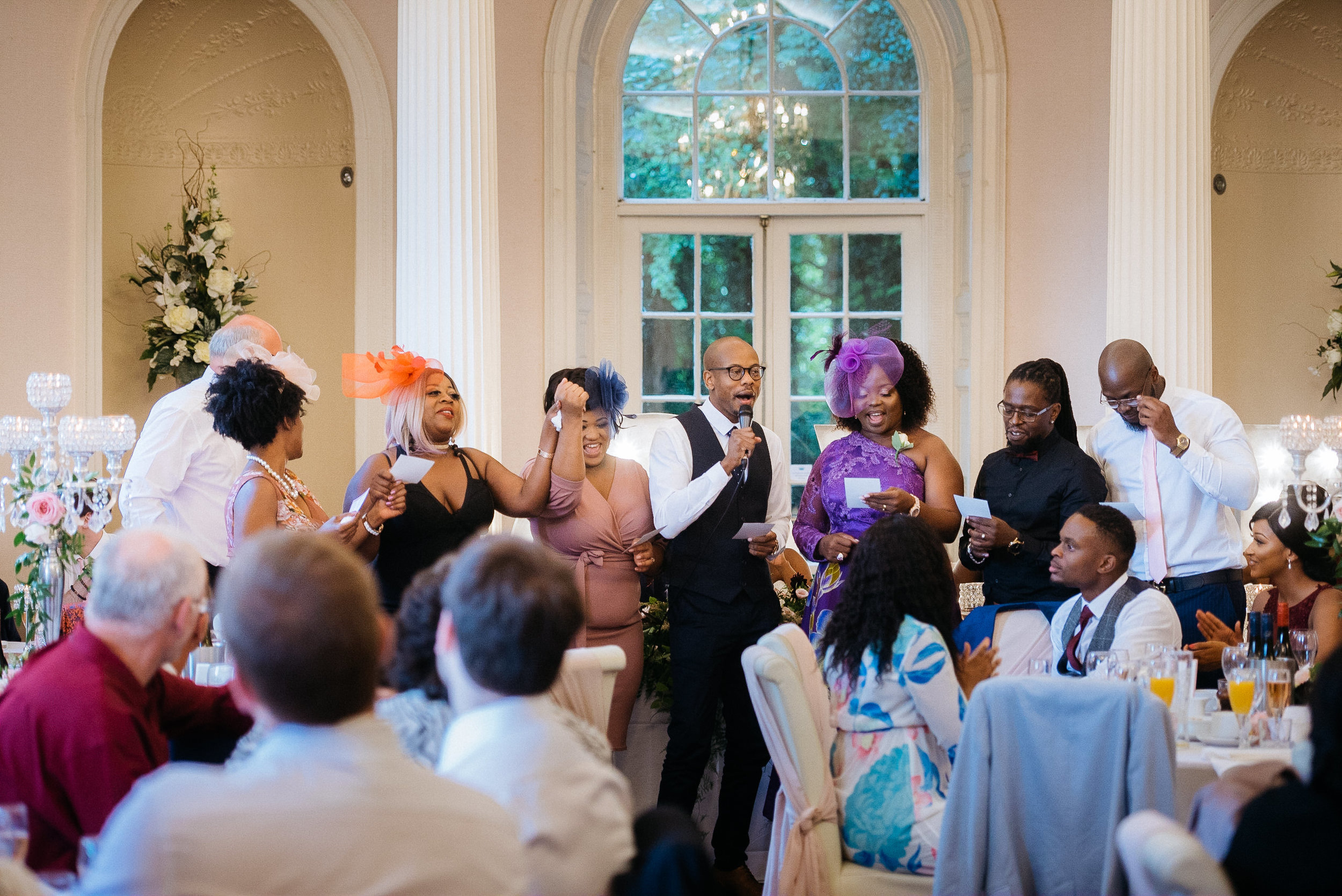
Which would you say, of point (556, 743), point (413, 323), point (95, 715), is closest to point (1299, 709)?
point (556, 743)

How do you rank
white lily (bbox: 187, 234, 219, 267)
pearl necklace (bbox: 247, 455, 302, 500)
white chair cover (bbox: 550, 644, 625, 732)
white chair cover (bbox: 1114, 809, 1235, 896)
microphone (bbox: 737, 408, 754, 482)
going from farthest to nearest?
white lily (bbox: 187, 234, 219, 267)
microphone (bbox: 737, 408, 754, 482)
pearl necklace (bbox: 247, 455, 302, 500)
white chair cover (bbox: 550, 644, 625, 732)
white chair cover (bbox: 1114, 809, 1235, 896)

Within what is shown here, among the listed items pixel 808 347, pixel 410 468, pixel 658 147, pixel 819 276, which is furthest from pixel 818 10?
pixel 410 468

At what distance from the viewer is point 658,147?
295 inches

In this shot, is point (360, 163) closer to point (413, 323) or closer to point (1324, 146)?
point (413, 323)

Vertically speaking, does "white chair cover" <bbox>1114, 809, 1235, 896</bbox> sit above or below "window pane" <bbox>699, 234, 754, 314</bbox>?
below

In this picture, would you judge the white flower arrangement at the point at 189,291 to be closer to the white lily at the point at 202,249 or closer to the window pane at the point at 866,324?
the white lily at the point at 202,249

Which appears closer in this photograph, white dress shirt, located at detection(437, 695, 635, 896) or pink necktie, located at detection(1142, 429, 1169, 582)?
white dress shirt, located at detection(437, 695, 635, 896)

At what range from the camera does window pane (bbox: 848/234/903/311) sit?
24.6 feet

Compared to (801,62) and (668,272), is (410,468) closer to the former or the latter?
(668,272)

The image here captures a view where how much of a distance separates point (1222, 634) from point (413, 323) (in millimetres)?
3249

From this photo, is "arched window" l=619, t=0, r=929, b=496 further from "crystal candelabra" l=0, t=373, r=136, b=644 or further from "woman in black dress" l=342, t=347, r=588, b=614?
"crystal candelabra" l=0, t=373, r=136, b=644

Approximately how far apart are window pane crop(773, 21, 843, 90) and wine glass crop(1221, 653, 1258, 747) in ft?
17.1

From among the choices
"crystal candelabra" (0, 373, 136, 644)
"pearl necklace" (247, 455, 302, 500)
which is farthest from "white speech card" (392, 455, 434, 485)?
"crystal candelabra" (0, 373, 136, 644)

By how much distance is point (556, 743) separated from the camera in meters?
1.79
